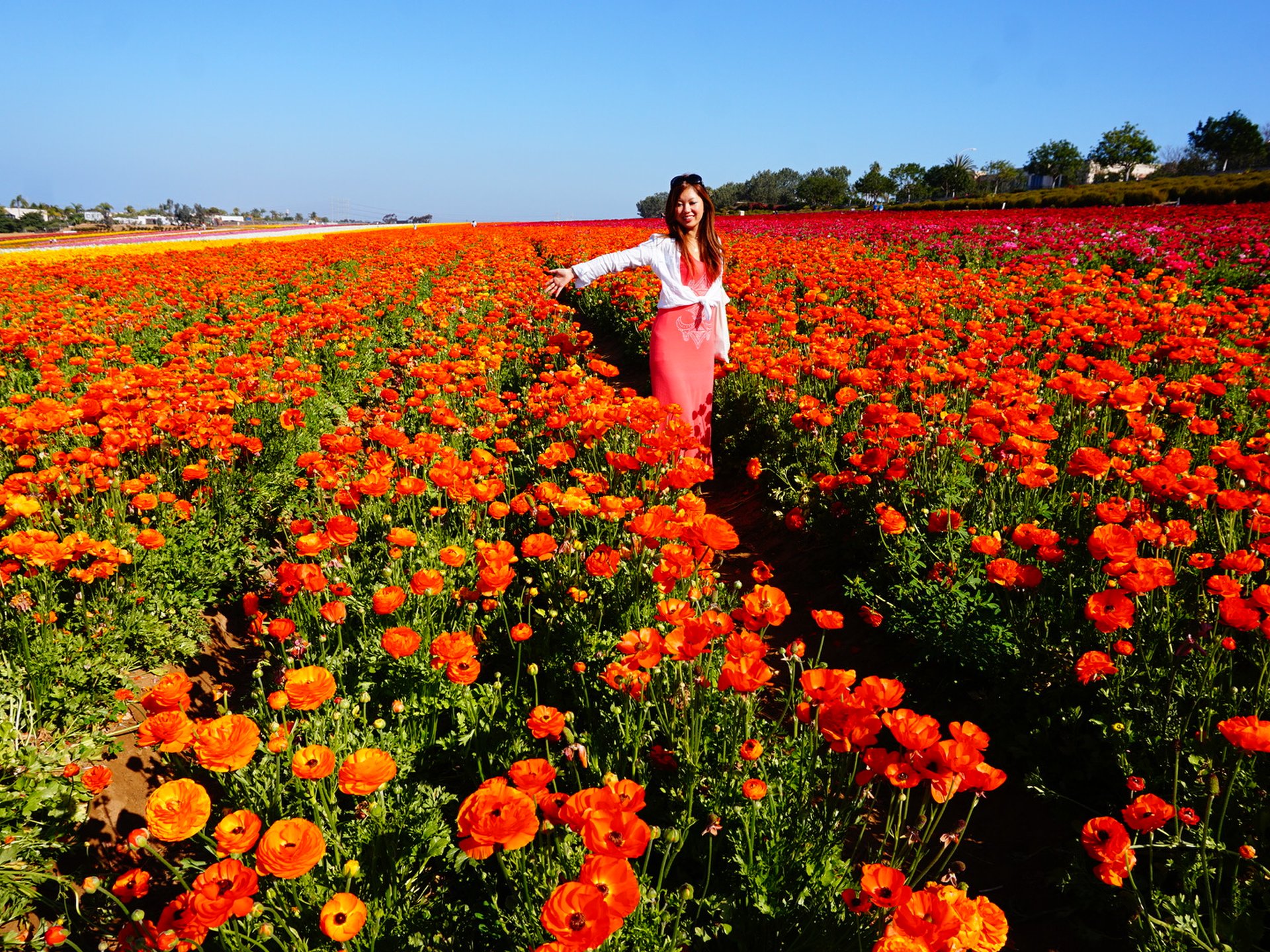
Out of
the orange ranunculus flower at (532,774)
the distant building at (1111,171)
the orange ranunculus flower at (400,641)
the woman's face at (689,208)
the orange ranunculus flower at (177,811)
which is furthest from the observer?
the distant building at (1111,171)

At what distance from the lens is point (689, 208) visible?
4.55 meters

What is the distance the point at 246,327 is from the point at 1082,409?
6792mm

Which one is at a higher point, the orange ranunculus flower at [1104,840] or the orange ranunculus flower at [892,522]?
the orange ranunculus flower at [892,522]

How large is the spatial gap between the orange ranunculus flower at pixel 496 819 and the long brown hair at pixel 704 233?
12.8ft

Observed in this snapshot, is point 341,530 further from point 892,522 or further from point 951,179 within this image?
point 951,179

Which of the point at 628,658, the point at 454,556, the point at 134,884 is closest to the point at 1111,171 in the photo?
the point at 454,556

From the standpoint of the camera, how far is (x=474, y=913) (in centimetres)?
190

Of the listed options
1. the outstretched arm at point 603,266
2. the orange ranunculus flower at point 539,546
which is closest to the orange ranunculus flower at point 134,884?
the orange ranunculus flower at point 539,546

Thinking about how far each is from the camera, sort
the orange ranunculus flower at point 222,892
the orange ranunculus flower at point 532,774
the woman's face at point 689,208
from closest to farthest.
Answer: the orange ranunculus flower at point 222,892 → the orange ranunculus flower at point 532,774 → the woman's face at point 689,208

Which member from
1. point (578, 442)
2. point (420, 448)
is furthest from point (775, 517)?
point (420, 448)

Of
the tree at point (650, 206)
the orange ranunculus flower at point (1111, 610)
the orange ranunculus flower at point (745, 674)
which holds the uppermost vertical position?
the tree at point (650, 206)

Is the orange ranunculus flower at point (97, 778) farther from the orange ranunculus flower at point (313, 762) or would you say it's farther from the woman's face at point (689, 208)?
the woman's face at point (689, 208)

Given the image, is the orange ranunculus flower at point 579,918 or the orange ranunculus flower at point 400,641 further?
the orange ranunculus flower at point 400,641

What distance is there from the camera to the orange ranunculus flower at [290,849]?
1.41 metres
